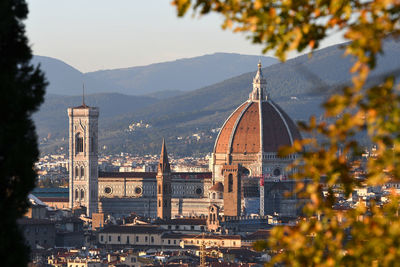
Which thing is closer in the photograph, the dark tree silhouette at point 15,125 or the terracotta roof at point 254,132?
the dark tree silhouette at point 15,125

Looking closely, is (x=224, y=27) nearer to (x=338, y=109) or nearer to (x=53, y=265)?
(x=338, y=109)

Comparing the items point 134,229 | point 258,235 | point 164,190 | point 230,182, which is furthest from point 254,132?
point 134,229

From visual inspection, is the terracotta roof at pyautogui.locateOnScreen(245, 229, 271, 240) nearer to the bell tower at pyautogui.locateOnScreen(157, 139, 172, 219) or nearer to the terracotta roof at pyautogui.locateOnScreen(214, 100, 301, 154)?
the bell tower at pyautogui.locateOnScreen(157, 139, 172, 219)

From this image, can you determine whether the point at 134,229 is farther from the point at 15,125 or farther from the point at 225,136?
the point at 15,125

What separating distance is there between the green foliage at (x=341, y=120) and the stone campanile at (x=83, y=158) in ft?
400

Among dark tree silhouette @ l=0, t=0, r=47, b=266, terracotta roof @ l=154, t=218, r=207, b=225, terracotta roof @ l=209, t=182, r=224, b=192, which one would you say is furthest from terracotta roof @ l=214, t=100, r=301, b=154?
dark tree silhouette @ l=0, t=0, r=47, b=266

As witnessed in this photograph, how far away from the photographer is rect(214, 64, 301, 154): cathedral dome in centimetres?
13938

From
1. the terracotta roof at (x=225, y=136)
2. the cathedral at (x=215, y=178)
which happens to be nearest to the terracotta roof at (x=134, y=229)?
the cathedral at (x=215, y=178)

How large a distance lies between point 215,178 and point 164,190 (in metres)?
14.9

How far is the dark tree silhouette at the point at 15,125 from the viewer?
12125mm

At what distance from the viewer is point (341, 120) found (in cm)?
945

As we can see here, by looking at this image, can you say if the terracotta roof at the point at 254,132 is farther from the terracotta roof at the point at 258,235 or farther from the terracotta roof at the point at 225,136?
the terracotta roof at the point at 258,235

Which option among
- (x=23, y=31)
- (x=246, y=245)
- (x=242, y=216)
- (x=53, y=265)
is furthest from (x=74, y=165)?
(x=23, y=31)

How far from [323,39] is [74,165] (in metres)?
125
